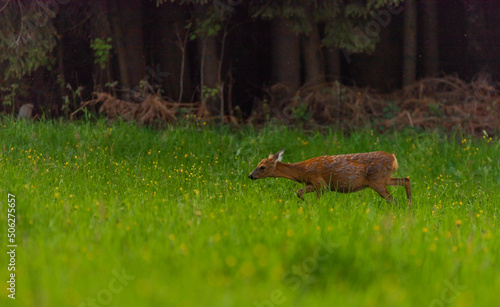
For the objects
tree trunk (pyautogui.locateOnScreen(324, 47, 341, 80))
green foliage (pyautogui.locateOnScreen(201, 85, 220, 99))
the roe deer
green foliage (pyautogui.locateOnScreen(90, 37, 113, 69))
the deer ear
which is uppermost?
green foliage (pyautogui.locateOnScreen(90, 37, 113, 69))

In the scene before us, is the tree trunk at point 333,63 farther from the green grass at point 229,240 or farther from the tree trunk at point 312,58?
the green grass at point 229,240

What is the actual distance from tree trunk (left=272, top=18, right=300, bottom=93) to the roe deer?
7.15 m

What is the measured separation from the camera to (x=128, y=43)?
14969mm

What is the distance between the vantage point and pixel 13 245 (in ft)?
16.3

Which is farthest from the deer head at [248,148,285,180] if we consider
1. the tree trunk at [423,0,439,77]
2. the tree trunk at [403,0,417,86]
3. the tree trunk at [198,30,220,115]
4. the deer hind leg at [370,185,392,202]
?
the tree trunk at [423,0,439,77]

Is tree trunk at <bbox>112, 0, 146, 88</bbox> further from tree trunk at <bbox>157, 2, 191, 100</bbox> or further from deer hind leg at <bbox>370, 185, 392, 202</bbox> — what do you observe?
deer hind leg at <bbox>370, 185, 392, 202</bbox>

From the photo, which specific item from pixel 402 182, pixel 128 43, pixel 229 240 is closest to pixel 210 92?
pixel 128 43

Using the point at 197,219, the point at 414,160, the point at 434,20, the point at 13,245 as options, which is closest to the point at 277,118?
the point at 414,160

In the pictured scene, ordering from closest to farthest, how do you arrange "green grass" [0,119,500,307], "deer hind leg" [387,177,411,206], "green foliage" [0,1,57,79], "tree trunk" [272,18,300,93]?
1. "green grass" [0,119,500,307]
2. "deer hind leg" [387,177,411,206]
3. "green foliage" [0,1,57,79]
4. "tree trunk" [272,18,300,93]

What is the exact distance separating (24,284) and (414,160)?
8.09m

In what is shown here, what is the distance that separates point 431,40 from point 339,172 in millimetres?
10526

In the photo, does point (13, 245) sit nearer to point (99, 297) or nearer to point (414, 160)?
point (99, 297)

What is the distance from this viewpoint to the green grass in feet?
12.8

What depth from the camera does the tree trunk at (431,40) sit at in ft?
55.2
